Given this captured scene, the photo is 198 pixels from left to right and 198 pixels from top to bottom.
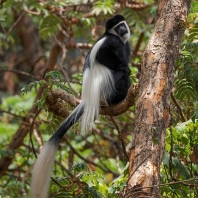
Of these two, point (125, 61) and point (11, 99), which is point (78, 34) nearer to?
point (11, 99)

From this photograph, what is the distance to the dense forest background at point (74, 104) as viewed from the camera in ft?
7.60

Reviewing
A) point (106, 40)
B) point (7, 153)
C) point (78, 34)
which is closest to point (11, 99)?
point (78, 34)

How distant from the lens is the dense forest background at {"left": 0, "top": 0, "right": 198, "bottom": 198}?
232 cm

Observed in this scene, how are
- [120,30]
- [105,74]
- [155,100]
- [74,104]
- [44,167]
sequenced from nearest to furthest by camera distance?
[155,100], [44,167], [74,104], [105,74], [120,30]

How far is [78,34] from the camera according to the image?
173 inches

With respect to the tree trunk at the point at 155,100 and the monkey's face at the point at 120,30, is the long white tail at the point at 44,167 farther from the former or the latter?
the monkey's face at the point at 120,30

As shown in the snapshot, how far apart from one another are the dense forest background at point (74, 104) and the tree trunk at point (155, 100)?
0.11m

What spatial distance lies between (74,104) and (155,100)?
25.6 inches

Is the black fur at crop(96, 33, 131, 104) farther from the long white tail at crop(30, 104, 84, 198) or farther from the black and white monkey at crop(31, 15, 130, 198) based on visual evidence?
the long white tail at crop(30, 104, 84, 198)

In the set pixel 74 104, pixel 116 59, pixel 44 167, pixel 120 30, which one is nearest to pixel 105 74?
pixel 116 59

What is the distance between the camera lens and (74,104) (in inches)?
→ 102

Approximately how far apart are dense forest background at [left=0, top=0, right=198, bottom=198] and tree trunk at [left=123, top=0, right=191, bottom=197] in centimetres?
11

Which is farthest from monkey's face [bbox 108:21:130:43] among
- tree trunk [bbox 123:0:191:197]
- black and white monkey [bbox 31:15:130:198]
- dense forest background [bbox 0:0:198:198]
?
tree trunk [bbox 123:0:191:197]

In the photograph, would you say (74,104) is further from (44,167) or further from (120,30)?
(120,30)
